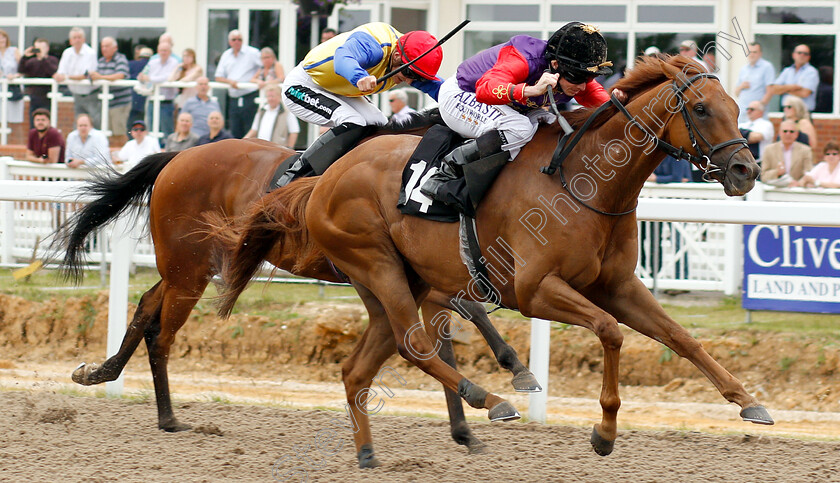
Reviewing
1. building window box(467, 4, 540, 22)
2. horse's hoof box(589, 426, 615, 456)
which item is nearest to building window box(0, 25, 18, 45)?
building window box(467, 4, 540, 22)

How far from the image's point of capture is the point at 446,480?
14.6 feet

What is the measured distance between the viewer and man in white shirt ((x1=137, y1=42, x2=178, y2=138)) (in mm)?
10984

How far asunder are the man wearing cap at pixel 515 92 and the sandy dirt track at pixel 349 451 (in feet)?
4.31

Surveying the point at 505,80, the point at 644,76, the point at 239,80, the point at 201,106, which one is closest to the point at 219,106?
the point at 239,80

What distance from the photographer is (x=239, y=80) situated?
11.1 m

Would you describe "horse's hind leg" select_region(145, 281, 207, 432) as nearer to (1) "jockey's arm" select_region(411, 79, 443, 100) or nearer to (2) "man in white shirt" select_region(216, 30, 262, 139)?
(1) "jockey's arm" select_region(411, 79, 443, 100)

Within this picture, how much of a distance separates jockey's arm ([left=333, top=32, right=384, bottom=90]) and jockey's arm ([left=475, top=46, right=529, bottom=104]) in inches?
39.5

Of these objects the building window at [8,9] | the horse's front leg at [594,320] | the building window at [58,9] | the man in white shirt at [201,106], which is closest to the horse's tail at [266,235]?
the horse's front leg at [594,320]

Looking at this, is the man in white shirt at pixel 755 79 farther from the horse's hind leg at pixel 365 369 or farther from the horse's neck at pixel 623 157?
the horse's hind leg at pixel 365 369

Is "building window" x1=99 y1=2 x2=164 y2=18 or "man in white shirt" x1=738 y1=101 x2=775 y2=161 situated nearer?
"man in white shirt" x1=738 y1=101 x2=775 y2=161

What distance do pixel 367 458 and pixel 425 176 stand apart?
1.34m

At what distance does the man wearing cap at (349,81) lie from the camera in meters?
5.23

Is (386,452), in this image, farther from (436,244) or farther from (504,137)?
(504,137)

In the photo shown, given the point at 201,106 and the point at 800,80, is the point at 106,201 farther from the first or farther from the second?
the point at 800,80
